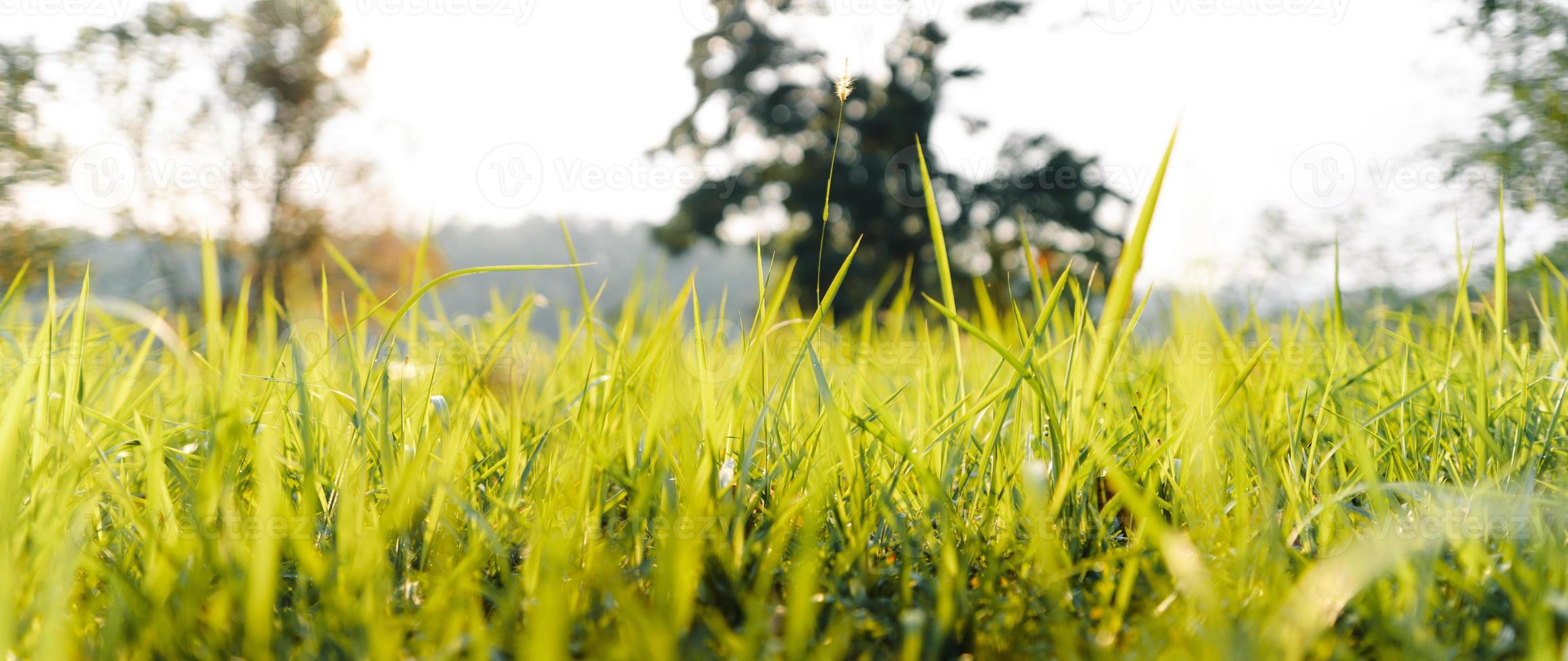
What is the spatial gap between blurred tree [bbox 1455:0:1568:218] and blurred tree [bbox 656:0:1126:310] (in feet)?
18.5

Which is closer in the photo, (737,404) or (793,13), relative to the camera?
(737,404)

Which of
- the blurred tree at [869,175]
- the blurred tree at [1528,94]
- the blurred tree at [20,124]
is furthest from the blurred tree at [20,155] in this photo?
the blurred tree at [1528,94]

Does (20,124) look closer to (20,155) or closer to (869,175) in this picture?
(20,155)

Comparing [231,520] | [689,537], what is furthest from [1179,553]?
[231,520]

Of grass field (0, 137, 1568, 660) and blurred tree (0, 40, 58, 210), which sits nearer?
grass field (0, 137, 1568, 660)

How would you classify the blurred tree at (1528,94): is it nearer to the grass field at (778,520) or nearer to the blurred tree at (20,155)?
the grass field at (778,520)

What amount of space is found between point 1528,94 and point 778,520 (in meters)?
7.84

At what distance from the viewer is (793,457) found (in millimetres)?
983

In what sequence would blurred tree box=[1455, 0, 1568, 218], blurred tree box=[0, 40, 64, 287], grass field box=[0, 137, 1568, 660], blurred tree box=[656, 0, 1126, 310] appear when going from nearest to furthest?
1. grass field box=[0, 137, 1568, 660]
2. blurred tree box=[1455, 0, 1568, 218]
3. blurred tree box=[0, 40, 64, 287]
4. blurred tree box=[656, 0, 1126, 310]

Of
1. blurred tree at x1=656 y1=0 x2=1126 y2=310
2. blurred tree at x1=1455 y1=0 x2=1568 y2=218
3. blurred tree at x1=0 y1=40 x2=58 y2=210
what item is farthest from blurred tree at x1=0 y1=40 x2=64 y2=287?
blurred tree at x1=1455 y1=0 x2=1568 y2=218

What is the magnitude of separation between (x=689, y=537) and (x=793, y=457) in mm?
314

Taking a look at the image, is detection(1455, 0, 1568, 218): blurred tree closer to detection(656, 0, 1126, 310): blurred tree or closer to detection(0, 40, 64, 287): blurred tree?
detection(656, 0, 1126, 310): blurred tree

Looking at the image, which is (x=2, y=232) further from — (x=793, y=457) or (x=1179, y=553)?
(x=1179, y=553)

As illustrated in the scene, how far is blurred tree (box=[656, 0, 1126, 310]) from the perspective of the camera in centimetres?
1186
